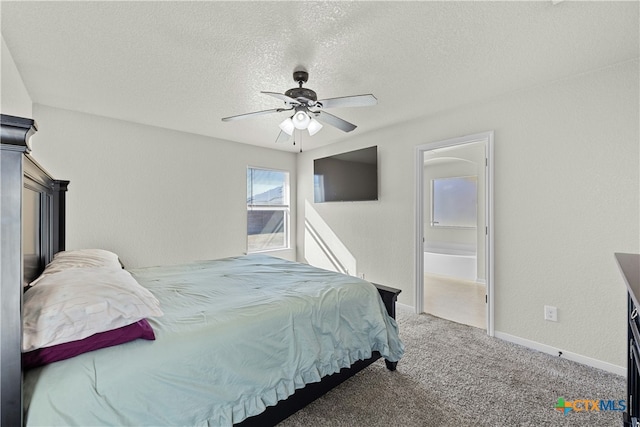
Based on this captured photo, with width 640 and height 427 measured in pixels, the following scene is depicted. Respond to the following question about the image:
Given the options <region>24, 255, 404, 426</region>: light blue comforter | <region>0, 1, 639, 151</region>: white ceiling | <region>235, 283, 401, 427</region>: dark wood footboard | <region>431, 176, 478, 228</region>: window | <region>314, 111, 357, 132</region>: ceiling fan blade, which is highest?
<region>0, 1, 639, 151</region>: white ceiling

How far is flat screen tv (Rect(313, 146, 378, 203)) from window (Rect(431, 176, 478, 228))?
2.83m

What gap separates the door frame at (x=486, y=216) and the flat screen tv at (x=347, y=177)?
63 centimetres

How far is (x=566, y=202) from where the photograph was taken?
8.09 ft

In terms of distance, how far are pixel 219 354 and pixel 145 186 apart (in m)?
3.17

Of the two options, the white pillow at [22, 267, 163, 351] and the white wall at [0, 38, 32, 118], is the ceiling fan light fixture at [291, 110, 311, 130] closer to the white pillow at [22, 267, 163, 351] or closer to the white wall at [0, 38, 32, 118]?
the white pillow at [22, 267, 163, 351]

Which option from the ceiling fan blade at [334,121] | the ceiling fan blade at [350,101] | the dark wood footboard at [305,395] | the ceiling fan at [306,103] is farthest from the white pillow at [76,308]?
the ceiling fan blade at [334,121]

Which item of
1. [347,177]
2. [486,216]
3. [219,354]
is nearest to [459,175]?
[347,177]

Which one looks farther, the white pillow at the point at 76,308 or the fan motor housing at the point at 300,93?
the fan motor housing at the point at 300,93

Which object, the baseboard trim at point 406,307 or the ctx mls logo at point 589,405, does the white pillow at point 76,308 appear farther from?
the baseboard trim at point 406,307

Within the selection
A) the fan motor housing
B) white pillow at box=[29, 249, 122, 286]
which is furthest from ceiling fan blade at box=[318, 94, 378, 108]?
white pillow at box=[29, 249, 122, 286]

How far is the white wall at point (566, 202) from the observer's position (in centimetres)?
222

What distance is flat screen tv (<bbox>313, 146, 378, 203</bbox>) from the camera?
405cm

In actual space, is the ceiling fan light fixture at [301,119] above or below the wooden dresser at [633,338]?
above

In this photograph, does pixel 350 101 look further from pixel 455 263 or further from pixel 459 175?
pixel 459 175
